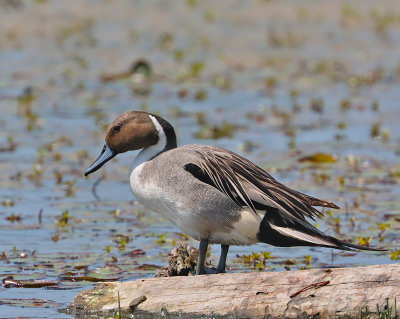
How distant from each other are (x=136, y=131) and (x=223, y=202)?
0.86 metres

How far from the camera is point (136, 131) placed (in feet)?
19.8

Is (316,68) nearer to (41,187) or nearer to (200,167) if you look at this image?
(41,187)

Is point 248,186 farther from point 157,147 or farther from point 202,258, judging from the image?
point 157,147

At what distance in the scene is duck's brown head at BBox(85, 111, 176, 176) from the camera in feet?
19.6

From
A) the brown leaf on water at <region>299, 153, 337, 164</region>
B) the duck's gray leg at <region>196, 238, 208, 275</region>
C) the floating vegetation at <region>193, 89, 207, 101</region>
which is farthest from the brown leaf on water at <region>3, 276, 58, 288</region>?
the floating vegetation at <region>193, 89, 207, 101</region>

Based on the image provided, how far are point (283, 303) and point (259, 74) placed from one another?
9980 millimetres

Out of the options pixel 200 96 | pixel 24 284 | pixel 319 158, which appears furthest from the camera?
pixel 200 96

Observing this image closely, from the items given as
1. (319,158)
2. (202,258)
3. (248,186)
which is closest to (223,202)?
(248,186)

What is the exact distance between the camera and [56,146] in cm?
1063

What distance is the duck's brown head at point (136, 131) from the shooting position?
598 cm

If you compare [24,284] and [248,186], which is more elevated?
[248,186]

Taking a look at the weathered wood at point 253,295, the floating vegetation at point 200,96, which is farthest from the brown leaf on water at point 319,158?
the weathered wood at point 253,295

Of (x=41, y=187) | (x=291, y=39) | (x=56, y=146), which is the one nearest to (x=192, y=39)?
(x=291, y=39)

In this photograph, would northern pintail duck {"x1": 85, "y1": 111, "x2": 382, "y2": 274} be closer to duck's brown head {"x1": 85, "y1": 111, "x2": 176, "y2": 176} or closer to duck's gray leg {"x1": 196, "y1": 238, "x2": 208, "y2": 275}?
duck's gray leg {"x1": 196, "y1": 238, "x2": 208, "y2": 275}
